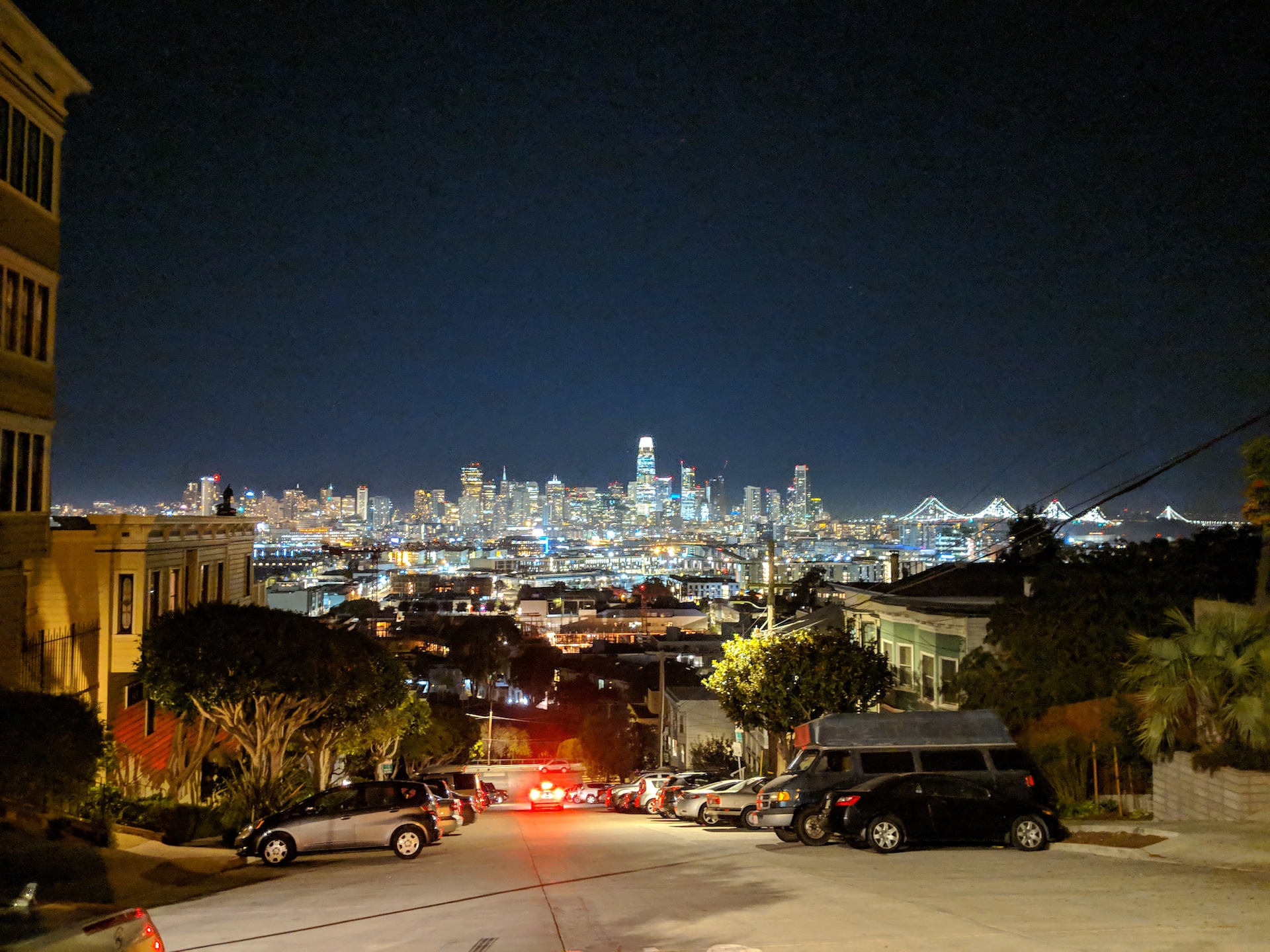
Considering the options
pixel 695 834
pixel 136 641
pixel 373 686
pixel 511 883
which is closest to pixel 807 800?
pixel 695 834

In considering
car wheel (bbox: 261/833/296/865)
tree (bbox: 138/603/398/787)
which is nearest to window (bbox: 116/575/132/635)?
tree (bbox: 138/603/398/787)

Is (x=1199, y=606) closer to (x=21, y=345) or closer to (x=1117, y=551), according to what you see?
(x=1117, y=551)

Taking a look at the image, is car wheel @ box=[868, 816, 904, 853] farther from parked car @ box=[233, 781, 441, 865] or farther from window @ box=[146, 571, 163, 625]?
window @ box=[146, 571, 163, 625]

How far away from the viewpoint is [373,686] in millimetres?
22984

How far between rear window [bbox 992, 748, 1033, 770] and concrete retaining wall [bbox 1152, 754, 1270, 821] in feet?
5.97

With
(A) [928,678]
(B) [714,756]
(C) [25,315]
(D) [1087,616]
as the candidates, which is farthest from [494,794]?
(C) [25,315]

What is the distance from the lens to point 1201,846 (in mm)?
12477

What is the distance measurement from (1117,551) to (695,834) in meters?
12.3

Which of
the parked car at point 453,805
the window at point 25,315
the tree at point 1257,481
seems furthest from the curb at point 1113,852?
the window at point 25,315

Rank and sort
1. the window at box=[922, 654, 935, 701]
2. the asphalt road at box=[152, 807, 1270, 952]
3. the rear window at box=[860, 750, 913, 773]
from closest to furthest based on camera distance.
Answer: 1. the asphalt road at box=[152, 807, 1270, 952]
2. the rear window at box=[860, 750, 913, 773]
3. the window at box=[922, 654, 935, 701]

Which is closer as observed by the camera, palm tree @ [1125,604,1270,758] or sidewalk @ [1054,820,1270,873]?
sidewalk @ [1054,820,1270,873]

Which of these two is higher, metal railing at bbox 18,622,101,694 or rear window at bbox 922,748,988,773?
metal railing at bbox 18,622,101,694

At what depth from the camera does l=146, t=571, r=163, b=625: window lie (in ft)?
74.3

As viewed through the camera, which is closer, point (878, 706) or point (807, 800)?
point (807, 800)
